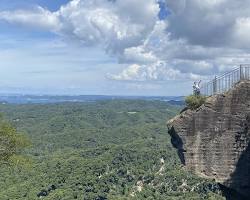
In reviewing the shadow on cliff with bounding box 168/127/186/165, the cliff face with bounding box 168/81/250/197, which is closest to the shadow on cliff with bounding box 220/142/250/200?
the cliff face with bounding box 168/81/250/197

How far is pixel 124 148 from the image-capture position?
189625 millimetres

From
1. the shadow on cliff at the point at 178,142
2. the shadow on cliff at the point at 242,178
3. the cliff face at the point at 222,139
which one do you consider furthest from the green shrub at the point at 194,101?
the shadow on cliff at the point at 242,178

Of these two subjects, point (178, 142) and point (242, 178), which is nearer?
point (242, 178)

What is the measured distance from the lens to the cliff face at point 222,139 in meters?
22.7

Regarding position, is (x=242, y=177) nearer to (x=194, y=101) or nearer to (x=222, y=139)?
(x=222, y=139)

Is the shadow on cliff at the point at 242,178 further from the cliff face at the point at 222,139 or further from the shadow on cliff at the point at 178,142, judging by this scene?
the shadow on cliff at the point at 178,142

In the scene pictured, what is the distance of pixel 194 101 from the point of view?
24594 mm

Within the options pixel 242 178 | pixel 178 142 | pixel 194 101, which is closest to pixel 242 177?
pixel 242 178

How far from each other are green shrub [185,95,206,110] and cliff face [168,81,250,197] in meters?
0.69

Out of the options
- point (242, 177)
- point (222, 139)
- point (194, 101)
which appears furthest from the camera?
point (194, 101)

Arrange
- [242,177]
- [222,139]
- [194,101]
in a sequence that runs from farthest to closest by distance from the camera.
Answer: [194,101] → [222,139] → [242,177]

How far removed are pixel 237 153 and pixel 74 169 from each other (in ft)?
477

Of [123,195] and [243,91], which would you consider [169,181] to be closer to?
[123,195]

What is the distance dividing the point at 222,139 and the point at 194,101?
107 inches
